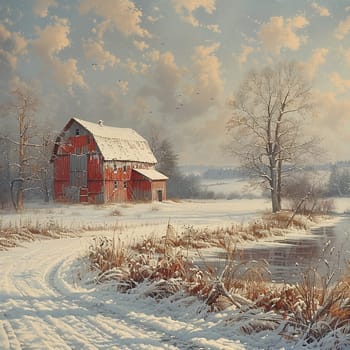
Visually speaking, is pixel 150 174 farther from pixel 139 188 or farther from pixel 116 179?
pixel 116 179

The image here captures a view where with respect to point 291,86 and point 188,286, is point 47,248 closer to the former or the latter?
point 188,286

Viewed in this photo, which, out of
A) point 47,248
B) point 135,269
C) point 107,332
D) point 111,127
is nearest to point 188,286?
point 135,269

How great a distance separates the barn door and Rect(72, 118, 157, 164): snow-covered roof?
2453 mm

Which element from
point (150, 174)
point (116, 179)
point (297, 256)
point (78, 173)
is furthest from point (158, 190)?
point (297, 256)

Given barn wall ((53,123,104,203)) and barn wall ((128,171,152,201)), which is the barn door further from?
barn wall ((128,171,152,201))

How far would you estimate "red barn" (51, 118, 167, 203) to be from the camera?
1658 inches

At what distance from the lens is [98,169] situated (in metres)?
42.0

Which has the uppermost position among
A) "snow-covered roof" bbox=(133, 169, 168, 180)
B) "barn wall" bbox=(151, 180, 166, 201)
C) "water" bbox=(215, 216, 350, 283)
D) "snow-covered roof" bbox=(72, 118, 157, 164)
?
"snow-covered roof" bbox=(72, 118, 157, 164)

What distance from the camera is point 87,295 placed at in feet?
23.6

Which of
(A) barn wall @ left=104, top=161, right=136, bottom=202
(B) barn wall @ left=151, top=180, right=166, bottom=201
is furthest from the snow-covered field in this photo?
(B) barn wall @ left=151, top=180, right=166, bottom=201

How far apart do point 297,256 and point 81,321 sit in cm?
1054

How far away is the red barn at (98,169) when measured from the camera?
42125 mm

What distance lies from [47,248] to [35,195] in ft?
191

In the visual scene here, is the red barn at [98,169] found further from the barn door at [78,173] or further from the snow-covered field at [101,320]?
the snow-covered field at [101,320]
